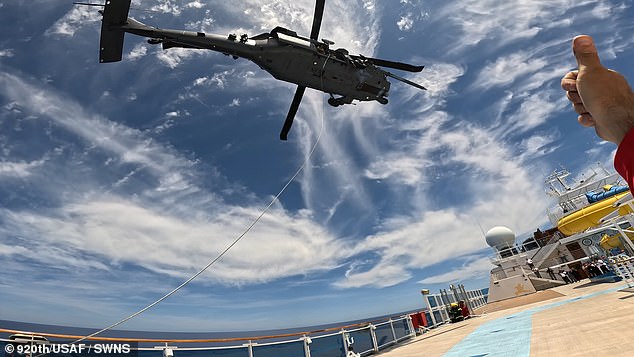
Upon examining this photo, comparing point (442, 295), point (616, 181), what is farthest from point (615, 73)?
point (616, 181)

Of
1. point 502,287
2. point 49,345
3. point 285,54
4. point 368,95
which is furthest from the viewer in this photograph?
point 502,287

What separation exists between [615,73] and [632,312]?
7690 mm

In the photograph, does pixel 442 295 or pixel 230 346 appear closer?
pixel 230 346

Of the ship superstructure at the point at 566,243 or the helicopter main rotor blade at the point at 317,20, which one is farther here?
the ship superstructure at the point at 566,243

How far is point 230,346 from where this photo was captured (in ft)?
26.3

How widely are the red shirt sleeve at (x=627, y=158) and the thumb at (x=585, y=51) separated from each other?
371 millimetres

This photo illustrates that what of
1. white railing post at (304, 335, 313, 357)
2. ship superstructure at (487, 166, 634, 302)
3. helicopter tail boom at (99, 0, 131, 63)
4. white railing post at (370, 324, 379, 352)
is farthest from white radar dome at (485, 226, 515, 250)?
helicopter tail boom at (99, 0, 131, 63)

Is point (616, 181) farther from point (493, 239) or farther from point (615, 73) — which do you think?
point (615, 73)

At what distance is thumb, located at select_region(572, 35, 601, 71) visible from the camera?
1319mm

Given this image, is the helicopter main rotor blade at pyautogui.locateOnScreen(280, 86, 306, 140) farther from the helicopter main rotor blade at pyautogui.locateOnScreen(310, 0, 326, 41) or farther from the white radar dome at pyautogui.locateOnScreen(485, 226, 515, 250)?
the white radar dome at pyautogui.locateOnScreen(485, 226, 515, 250)

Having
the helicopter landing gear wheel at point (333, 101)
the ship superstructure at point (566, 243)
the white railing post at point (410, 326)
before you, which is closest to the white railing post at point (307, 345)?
the white railing post at point (410, 326)

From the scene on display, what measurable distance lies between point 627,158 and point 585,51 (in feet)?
1.78

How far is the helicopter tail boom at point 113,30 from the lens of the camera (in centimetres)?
859

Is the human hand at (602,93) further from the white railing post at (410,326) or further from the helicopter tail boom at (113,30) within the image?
the white railing post at (410,326)
